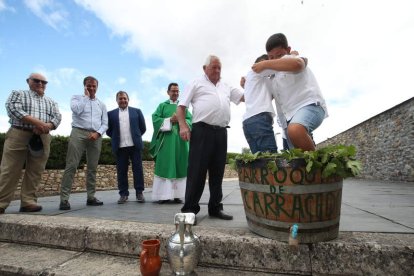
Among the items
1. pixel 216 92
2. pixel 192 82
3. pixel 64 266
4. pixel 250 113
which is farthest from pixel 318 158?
pixel 64 266

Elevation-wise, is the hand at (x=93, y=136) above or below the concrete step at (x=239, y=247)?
above

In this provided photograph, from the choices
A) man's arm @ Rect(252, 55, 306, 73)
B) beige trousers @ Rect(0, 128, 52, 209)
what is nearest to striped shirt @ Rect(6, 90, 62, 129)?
beige trousers @ Rect(0, 128, 52, 209)

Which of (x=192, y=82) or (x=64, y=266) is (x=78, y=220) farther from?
(x=192, y=82)

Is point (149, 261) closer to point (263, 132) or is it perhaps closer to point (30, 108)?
point (263, 132)

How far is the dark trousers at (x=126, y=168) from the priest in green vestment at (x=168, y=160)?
0.24 metres

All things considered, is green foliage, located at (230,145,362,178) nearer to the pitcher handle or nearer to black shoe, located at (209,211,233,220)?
the pitcher handle

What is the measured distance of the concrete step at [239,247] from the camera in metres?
1.65

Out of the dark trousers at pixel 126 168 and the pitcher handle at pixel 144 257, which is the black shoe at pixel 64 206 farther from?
the pitcher handle at pixel 144 257

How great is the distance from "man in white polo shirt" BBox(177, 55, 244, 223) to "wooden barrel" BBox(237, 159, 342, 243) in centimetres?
84

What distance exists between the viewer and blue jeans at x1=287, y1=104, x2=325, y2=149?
200 cm

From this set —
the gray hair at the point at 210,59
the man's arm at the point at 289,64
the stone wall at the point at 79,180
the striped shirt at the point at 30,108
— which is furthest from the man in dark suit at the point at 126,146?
the stone wall at the point at 79,180

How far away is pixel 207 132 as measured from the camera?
261cm

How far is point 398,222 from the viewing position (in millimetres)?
2453

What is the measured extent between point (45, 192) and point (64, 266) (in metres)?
10.3
